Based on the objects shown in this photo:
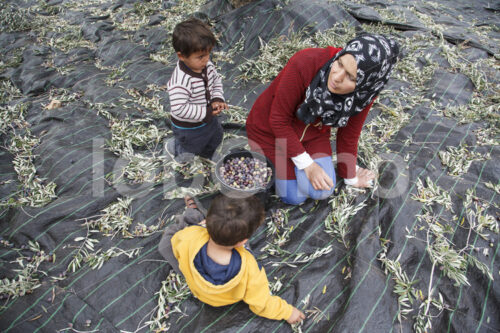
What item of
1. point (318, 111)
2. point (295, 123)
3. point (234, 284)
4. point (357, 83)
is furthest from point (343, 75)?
point (234, 284)

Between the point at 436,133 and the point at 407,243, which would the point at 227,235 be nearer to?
the point at 407,243

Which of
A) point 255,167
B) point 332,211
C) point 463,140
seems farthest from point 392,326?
point 463,140

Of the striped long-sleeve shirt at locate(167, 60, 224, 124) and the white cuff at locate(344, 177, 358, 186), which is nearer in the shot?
the striped long-sleeve shirt at locate(167, 60, 224, 124)

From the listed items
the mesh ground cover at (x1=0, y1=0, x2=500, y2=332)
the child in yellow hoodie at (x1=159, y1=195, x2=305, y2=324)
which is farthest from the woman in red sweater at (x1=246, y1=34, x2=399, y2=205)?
the child in yellow hoodie at (x1=159, y1=195, x2=305, y2=324)

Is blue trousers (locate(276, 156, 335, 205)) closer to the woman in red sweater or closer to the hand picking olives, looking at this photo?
the woman in red sweater

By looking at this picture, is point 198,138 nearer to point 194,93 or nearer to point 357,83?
point 194,93

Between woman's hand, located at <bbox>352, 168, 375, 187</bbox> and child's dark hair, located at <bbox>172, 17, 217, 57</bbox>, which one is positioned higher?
child's dark hair, located at <bbox>172, 17, 217, 57</bbox>

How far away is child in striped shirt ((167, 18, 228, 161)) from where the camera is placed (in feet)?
6.73

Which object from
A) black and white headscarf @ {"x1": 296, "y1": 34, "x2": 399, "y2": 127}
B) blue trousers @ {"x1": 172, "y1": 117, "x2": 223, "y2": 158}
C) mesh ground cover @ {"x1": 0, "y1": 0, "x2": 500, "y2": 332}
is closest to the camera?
black and white headscarf @ {"x1": 296, "y1": 34, "x2": 399, "y2": 127}

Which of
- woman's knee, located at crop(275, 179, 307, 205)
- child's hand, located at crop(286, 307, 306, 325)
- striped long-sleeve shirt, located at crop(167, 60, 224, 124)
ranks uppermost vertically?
striped long-sleeve shirt, located at crop(167, 60, 224, 124)

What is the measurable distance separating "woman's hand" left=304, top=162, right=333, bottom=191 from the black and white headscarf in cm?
37

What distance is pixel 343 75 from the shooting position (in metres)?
1.71

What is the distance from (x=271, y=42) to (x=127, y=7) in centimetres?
342

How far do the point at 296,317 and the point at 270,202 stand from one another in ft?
3.22
